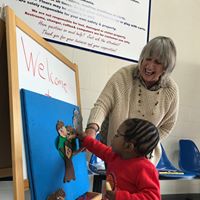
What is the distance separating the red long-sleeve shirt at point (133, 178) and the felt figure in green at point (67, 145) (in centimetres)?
15

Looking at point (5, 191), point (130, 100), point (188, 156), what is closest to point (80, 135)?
point (130, 100)

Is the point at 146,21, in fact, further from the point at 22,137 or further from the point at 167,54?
the point at 22,137

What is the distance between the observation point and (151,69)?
140 centimetres

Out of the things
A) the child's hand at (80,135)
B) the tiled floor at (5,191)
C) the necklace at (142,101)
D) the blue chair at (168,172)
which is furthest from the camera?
the blue chair at (168,172)

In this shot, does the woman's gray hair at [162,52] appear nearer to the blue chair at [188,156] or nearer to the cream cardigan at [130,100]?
the cream cardigan at [130,100]

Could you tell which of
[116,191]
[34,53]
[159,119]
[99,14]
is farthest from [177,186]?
[34,53]

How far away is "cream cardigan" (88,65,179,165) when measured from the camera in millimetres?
1450

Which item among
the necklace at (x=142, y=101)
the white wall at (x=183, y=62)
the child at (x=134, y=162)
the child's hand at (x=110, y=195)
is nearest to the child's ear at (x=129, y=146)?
the child at (x=134, y=162)

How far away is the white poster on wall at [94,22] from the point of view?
5.85 ft

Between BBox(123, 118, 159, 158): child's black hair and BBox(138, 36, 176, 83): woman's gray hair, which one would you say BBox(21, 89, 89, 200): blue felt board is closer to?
BBox(123, 118, 159, 158): child's black hair

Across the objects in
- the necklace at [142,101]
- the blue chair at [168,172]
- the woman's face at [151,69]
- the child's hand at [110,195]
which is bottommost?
the blue chair at [168,172]

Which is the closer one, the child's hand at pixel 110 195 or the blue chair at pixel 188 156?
the child's hand at pixel 110 195

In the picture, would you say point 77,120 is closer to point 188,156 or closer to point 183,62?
point 188,156

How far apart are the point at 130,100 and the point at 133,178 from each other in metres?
0.48
